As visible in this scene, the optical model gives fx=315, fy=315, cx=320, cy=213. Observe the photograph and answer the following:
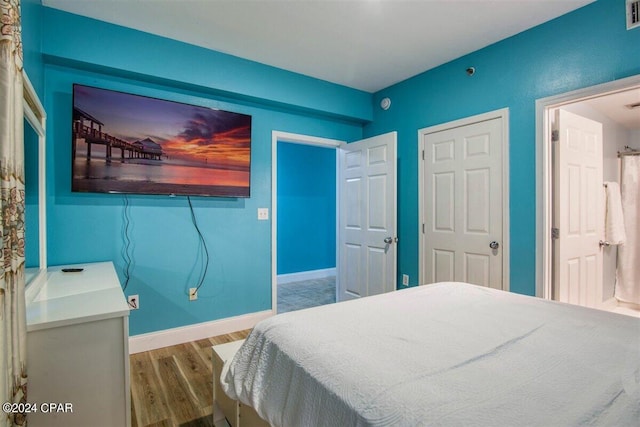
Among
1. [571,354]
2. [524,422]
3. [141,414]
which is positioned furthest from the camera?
[141,414]

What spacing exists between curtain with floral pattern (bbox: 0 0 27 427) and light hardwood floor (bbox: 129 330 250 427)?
82cm

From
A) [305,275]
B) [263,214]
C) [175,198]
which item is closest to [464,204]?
[263,214]

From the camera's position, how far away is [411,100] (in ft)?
11.0

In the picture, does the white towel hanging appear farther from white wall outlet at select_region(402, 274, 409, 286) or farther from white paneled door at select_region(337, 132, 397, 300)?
white paneled door at select_region(337, 132, 397, 300)

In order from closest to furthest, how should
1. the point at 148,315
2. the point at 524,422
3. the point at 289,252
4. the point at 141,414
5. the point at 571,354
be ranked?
the point at 524,422, the point at 571,354, the point at 141,414, the point at 148,315, the point at 289,252

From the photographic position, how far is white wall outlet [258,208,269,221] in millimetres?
3225

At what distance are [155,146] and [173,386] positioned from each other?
180 cm

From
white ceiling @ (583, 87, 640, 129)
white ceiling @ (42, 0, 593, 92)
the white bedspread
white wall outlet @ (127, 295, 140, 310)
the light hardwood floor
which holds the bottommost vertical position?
the light hardwood floor

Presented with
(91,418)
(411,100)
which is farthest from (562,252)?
(91,418)

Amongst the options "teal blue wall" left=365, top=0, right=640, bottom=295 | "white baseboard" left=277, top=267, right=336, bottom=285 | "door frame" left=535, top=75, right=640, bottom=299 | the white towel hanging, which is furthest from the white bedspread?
"white baseboard" left=277, top=267, right=336, bottom=285

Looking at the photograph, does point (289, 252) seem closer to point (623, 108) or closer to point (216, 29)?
point (216, 29)

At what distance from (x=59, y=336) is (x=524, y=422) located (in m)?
1.56

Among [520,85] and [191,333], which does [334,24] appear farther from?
[191,333]

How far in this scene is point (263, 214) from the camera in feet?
10.6
